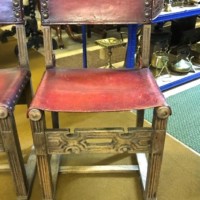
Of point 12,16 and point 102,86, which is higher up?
point 12,16

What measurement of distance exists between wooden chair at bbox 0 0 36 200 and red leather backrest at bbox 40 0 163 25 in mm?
→ 116

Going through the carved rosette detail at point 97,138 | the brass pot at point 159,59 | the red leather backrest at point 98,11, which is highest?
the red leather backrest at point 98,11

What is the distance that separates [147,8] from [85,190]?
0.81m

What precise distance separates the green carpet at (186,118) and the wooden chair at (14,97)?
81cm

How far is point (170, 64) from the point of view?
2201 mm

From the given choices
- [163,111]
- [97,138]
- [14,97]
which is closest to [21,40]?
[14,97]

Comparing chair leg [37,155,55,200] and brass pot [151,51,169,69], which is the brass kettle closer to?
brass pot [151,51,169,69]

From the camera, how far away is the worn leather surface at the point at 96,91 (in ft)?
2.89

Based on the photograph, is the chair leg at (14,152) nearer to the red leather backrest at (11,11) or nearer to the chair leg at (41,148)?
the chair leg at (41,148)

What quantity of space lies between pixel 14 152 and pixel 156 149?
1.63ft

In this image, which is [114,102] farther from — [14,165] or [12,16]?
[12,16]

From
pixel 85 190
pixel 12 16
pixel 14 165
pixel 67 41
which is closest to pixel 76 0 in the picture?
pixel 12 16

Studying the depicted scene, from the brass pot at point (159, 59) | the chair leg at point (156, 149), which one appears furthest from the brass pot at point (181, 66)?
the chair leg at point (156, 149)

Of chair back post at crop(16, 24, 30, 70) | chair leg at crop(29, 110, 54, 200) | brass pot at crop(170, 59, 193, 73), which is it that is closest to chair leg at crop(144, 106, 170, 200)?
chair leg at crop(29, 110, 54, 200)
